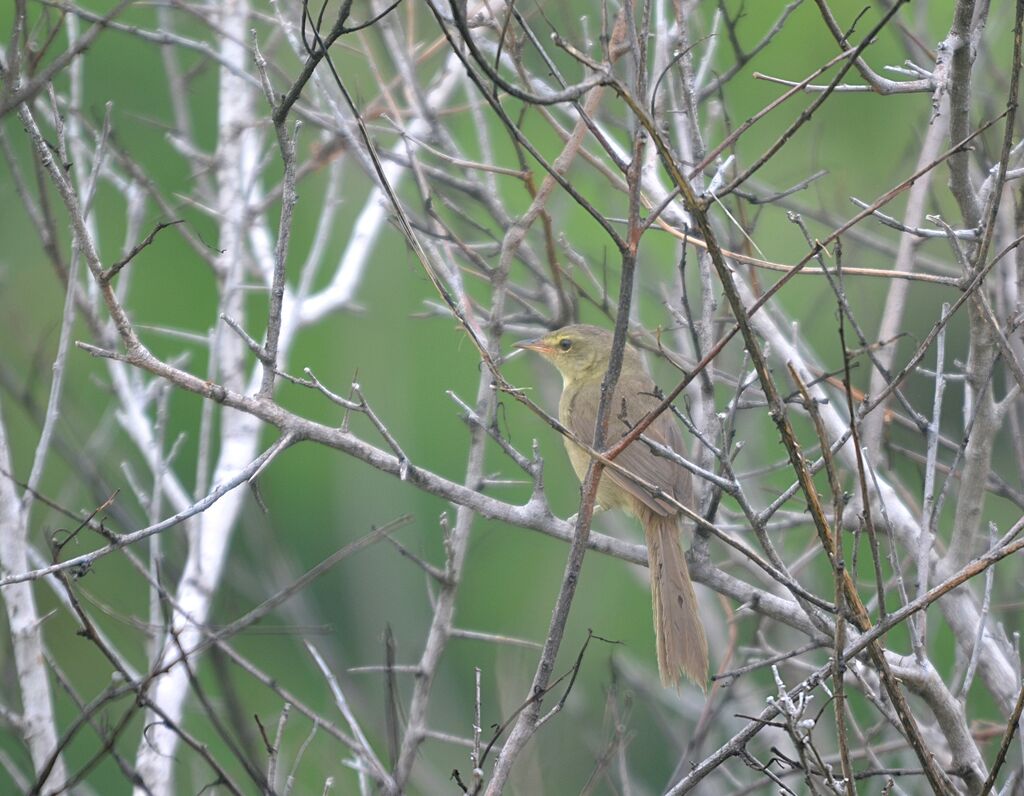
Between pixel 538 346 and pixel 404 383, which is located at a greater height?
pixel 404 383

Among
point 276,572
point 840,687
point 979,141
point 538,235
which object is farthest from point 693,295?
point 840,687

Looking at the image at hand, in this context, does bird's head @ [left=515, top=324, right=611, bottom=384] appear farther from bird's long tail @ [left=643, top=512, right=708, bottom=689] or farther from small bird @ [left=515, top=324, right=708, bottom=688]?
bird's long tail @ [left=643, top=512, right=708, bottom=689]

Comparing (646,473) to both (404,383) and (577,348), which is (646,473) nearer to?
(577,348)

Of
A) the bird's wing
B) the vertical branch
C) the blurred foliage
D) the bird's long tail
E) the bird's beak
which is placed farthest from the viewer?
the blurred foliage

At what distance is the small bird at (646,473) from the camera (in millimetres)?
3846

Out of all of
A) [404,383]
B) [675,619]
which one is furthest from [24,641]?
[404,383]

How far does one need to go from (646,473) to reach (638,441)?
0.59 ft

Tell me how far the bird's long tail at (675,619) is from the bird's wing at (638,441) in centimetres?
28

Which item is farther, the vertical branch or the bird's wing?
the bird's wing

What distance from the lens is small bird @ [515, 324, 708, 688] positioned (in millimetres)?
3846

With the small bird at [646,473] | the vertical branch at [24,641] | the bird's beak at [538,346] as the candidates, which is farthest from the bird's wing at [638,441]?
the vertical branch at [24,641]

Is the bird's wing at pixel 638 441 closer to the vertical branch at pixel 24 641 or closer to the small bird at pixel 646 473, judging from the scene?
the small bird at pixel 646 473

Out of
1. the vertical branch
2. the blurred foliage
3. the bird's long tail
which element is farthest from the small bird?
the vertical branch

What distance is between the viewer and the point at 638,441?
4.66 meters
